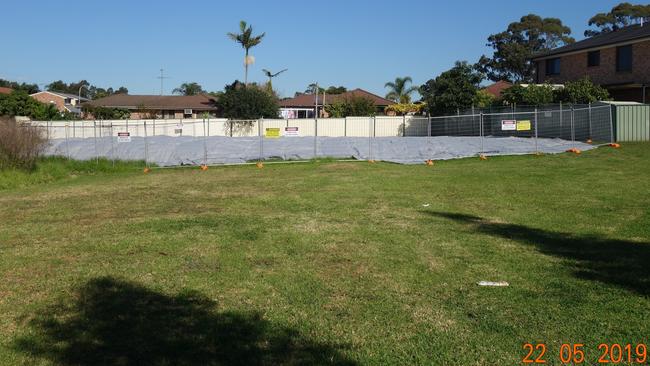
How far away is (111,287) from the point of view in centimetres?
604

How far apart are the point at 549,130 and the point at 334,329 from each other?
84.0ft

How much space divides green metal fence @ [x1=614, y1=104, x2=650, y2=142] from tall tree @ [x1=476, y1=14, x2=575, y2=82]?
49.2 metres

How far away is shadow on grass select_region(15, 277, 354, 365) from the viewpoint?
14.1ft

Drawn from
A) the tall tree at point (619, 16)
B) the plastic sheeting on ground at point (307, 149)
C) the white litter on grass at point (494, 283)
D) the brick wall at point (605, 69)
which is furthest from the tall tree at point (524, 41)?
the white litter on grass at point (494, 283)

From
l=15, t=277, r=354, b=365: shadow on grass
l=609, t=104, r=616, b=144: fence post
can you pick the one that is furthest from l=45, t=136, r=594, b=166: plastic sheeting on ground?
l=15, t=277, r=354, b=365: shadow on grass

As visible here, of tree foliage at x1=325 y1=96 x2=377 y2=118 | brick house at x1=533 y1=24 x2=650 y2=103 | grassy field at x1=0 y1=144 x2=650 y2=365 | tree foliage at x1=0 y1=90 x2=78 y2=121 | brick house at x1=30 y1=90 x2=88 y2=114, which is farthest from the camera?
brick house at x1=30 y1=90 x2=88 y2=114

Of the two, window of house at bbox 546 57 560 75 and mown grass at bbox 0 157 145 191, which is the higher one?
window of house at bbox 546 57 560 75

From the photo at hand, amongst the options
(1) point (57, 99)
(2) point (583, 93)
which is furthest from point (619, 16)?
(1) point (57, 99)

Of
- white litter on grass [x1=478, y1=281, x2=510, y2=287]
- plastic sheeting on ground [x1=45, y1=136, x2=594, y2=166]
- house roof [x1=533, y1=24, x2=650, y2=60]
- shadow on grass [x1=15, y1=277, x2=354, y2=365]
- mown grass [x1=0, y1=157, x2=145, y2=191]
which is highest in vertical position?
house roof [x1=533, y1=24, x2=650, y2=60]

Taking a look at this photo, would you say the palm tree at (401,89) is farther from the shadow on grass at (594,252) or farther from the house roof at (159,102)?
the shadow on grass at (594,252)

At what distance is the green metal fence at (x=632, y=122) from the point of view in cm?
Answer: 2542

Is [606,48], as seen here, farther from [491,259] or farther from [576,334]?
Result: [576,334]

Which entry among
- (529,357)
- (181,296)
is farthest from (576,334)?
(181,296)

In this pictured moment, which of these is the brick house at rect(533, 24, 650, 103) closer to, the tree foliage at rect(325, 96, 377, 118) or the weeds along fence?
the weeds along fence
